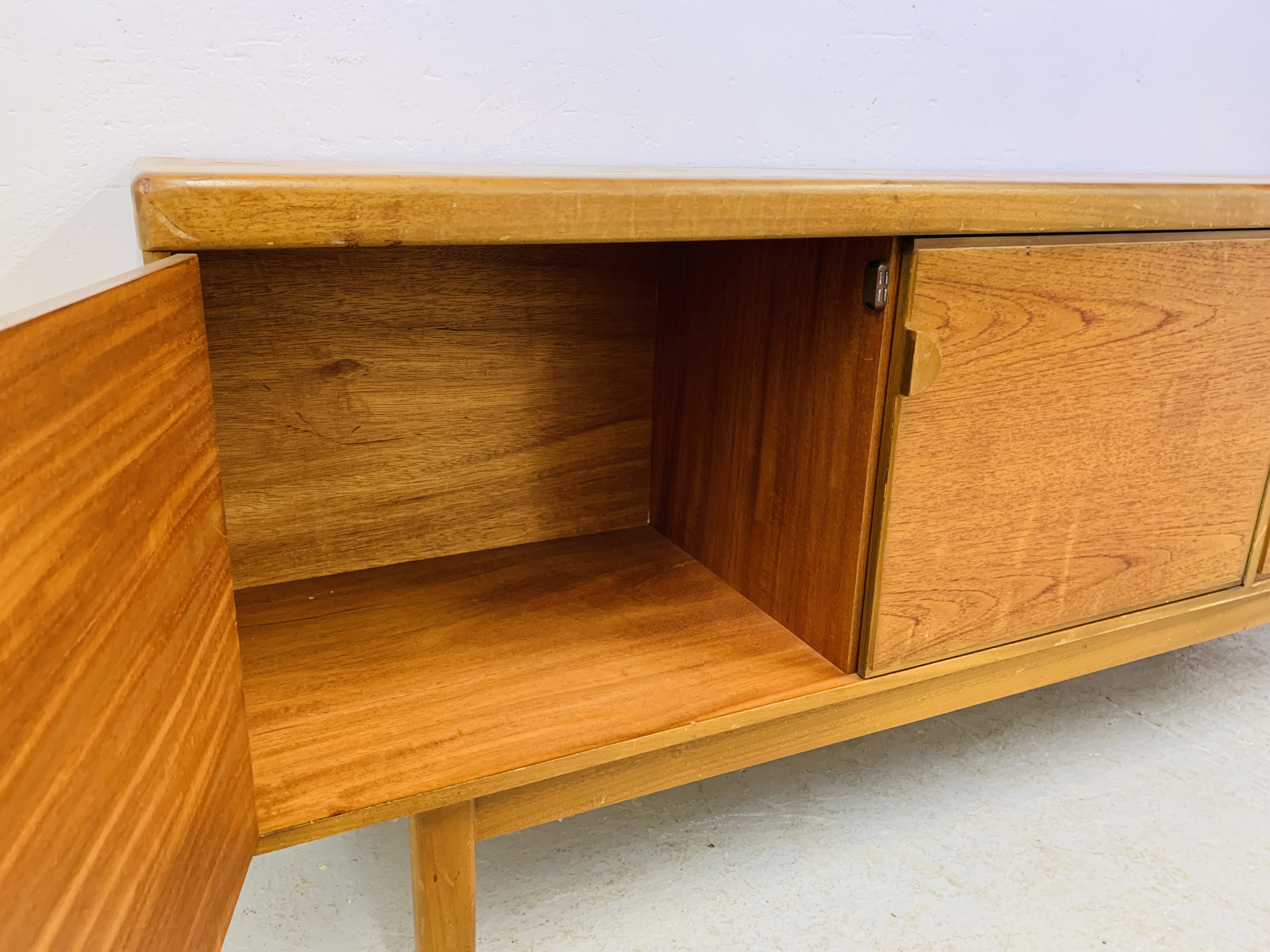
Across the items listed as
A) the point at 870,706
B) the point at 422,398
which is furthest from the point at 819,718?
the point at 422,398

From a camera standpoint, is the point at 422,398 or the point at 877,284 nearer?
the point at 877,284

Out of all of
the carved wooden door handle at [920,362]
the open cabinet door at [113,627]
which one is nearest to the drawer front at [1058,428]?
the carved wooden door handle at [920,362]

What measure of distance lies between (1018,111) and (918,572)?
73 centimetres

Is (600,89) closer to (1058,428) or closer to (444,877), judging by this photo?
(1058,428)

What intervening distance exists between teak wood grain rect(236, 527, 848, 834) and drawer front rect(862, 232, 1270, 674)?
13 cm

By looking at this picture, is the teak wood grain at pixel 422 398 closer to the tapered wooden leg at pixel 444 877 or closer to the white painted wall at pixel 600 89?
the white painted wall at pixel 600 89

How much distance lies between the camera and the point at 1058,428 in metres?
0.70

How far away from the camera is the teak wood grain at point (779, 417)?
662 millimetres

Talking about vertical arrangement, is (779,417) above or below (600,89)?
below

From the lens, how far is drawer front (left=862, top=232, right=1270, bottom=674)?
0.64 meters

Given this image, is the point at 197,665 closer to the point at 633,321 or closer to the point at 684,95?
the point at 633,321

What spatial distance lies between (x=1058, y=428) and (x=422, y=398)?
1.72 ft

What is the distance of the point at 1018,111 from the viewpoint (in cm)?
115

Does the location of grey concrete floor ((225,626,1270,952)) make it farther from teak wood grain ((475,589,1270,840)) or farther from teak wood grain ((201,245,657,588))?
teak wood grain ((201,245,657,588))
